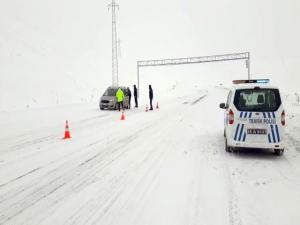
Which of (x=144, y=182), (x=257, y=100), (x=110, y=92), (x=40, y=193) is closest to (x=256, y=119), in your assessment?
(x=257, y=100)

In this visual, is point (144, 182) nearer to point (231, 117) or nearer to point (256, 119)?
point (231, 117)

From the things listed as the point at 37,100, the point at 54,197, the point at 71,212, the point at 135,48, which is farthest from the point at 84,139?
the point at 135,48

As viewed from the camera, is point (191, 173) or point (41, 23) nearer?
point (191, 173)

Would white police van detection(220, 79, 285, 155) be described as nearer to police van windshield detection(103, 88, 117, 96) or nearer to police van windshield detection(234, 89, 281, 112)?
police van windshield detection(234, 89, 281, 112)

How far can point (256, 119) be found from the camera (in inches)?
341

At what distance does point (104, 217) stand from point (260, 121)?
5.41 meters

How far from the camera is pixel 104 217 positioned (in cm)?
495

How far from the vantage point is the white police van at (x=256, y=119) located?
8.58 m

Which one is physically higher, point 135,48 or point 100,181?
point 135,48

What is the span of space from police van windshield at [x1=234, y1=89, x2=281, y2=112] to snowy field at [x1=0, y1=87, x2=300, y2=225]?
138 cm

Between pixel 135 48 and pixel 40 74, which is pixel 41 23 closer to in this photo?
pixel 40 74

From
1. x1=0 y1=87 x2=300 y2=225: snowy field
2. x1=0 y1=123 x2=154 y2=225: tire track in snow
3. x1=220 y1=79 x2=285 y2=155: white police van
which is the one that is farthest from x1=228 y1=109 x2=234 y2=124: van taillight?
x1=0 y1=123 x2=154 y2=225: tire track in snow

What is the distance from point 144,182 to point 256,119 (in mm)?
3875

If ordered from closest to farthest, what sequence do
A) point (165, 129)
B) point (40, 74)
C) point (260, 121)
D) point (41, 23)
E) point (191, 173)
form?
point (191, 173) → point (260, 121) → point (165, 129) → point (40, 74) → point (41, 23)
